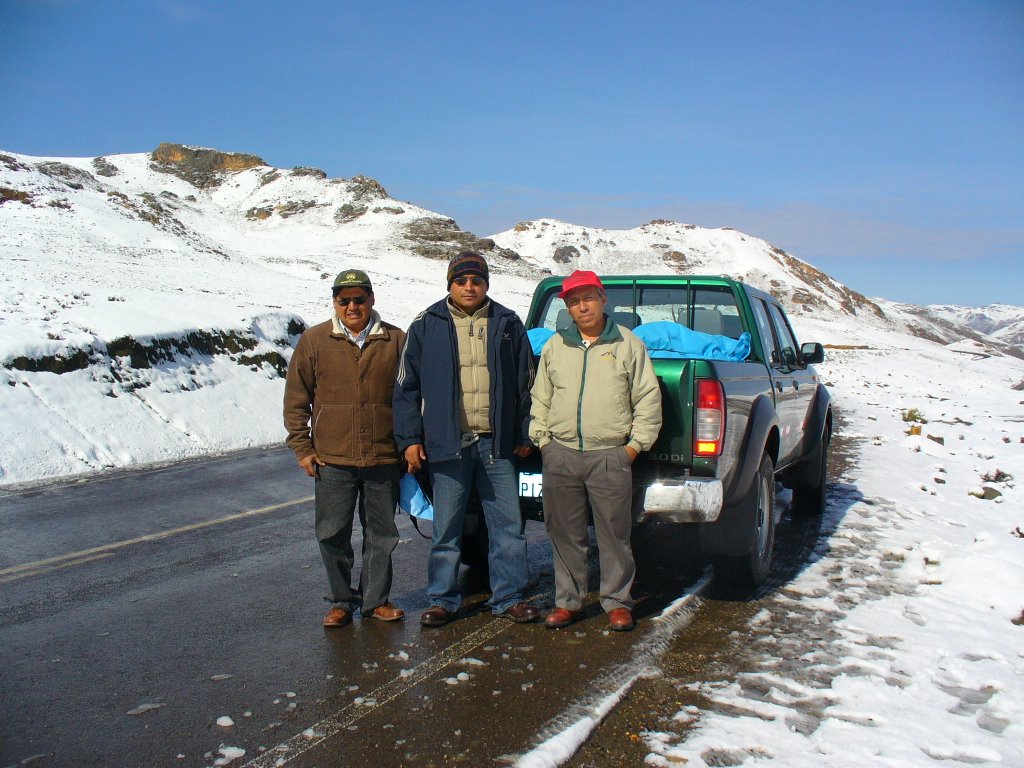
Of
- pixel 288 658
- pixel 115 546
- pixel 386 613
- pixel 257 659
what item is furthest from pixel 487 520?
pixel 115 546

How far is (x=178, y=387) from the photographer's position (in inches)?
561

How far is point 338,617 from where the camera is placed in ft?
15.9

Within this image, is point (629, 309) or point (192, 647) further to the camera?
point (629, 309)

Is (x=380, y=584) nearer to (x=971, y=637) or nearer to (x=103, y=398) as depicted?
(x=971, y=637)

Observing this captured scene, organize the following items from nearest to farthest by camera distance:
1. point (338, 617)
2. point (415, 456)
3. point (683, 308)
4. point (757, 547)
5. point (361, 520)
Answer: point (415, 456)
point (338, 617)
point (361, 520)
point (757, 547)
point (683, 308)

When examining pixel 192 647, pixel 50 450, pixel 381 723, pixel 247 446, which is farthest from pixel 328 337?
pixel 247 446

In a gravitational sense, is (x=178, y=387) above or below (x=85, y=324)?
below

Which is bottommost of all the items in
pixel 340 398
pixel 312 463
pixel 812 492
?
pixel 812 492

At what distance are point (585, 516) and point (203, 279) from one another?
3464 centimetres

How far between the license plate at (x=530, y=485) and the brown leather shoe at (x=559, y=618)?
69 centimetres

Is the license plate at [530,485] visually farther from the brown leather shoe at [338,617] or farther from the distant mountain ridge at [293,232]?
the distant mountain ridge at [293,232]

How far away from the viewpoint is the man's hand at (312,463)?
186 inches

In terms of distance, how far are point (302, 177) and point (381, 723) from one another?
10653cm

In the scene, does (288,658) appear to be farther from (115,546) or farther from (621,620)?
(115,546)
